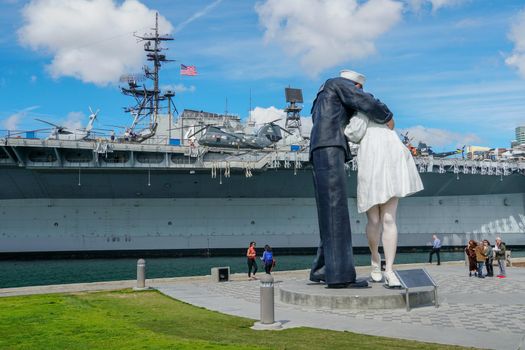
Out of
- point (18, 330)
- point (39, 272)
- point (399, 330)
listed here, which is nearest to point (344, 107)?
point (399, 330)

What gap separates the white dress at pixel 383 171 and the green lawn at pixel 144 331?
3.72 metres

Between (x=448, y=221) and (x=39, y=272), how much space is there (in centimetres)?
2895

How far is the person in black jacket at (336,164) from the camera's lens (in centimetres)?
1074

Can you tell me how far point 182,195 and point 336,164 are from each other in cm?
2512

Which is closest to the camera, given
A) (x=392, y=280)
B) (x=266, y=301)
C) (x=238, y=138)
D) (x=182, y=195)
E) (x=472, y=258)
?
(x=266, y=301)

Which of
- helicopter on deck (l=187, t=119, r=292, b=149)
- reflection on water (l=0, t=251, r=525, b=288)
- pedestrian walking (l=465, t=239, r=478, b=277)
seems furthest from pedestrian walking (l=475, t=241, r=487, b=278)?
helicopter on deck (l=187, t=119, r=292, b=149)

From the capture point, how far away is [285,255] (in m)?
35.9

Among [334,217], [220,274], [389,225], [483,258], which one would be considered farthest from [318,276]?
[483,258]

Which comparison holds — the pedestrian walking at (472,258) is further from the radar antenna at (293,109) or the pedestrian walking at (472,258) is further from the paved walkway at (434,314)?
the radar antenna at (293,109)

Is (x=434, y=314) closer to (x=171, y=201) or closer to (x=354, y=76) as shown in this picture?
(x=354, y=76)

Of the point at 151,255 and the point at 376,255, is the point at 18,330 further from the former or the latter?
the point at 151,255

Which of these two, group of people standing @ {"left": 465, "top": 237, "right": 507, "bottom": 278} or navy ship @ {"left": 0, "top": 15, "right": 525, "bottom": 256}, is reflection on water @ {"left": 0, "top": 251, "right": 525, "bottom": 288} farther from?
group of people standing @ {"left": 465, "top": 237, "right": 507, "bottom": 278}

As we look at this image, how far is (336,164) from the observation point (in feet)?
35.6

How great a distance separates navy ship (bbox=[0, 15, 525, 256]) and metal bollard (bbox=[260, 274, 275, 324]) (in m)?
24.0
